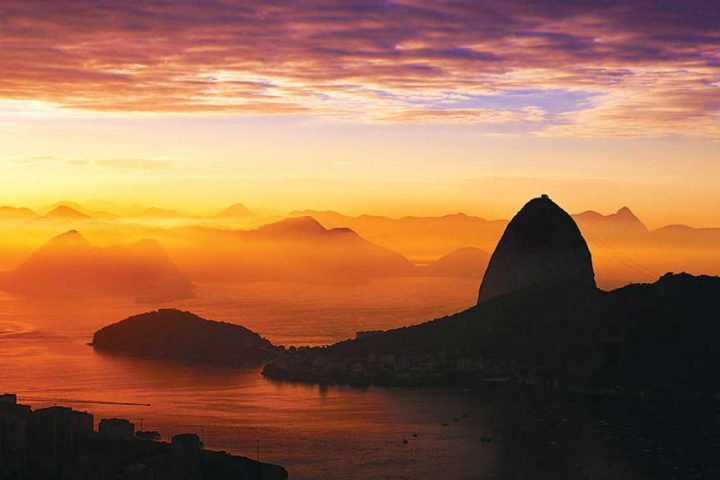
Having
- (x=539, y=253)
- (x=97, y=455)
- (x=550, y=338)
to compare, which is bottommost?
(x=97, y=455)

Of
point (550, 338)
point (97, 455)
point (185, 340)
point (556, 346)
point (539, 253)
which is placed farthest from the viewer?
point (185, 340)

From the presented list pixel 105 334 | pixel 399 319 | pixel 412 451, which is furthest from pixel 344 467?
pixel 399 319

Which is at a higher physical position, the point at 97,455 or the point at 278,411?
the point at 278,411

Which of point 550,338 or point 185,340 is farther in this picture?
point 185,340

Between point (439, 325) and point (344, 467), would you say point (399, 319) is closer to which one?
point (439, 325)

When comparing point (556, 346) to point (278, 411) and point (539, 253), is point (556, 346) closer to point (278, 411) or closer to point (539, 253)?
point (539, 253)

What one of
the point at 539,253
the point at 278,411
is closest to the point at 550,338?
the point at 539,253
